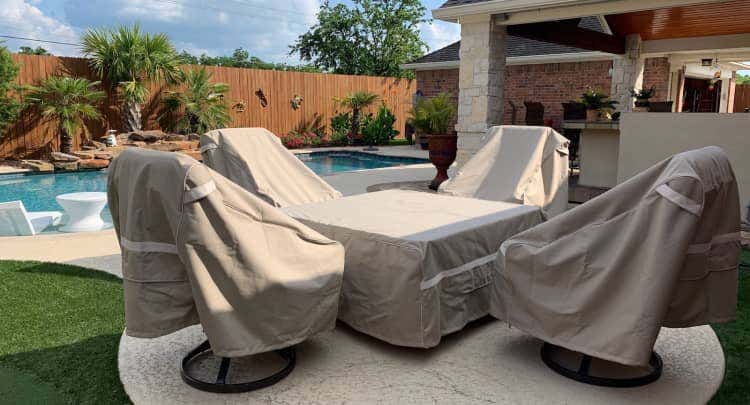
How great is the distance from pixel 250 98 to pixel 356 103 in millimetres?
3161

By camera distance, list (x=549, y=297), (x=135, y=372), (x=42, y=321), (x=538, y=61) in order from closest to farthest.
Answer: (x=549, y=297) < (x=135, y=372) < (x=42, y=321) < (x=538, y=61)

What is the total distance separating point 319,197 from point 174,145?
324 inches

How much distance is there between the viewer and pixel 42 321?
3.28 meters

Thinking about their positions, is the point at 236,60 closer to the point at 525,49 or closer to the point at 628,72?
the point at 525,49

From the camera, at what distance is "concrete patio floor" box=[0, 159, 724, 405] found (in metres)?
2.43

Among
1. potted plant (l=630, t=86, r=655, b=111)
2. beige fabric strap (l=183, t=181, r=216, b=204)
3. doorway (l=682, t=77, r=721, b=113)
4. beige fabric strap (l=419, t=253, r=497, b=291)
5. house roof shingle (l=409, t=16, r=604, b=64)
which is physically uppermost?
house roof shingle (l=409, t=16, r=604, b=64)

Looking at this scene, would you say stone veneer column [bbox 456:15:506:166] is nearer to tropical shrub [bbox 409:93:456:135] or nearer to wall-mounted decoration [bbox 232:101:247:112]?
tropical shrub [bbox 409:93:456:135]

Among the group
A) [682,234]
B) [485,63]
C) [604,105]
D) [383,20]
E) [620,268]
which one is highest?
[383,20]

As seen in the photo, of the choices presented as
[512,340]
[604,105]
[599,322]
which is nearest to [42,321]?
[512,340]

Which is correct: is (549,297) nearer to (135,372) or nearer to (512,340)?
(512,340)

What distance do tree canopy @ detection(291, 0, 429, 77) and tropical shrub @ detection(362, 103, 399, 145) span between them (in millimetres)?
14073

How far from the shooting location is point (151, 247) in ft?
7.41

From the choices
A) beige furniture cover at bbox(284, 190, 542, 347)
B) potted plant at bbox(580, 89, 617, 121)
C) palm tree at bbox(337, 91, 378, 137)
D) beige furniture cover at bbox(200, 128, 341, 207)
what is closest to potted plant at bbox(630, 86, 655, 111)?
potted plant at bbox(580, 89, 617, 121)

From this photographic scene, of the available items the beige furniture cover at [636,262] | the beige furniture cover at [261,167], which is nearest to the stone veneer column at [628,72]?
the beige furniture cover at [261,167]
